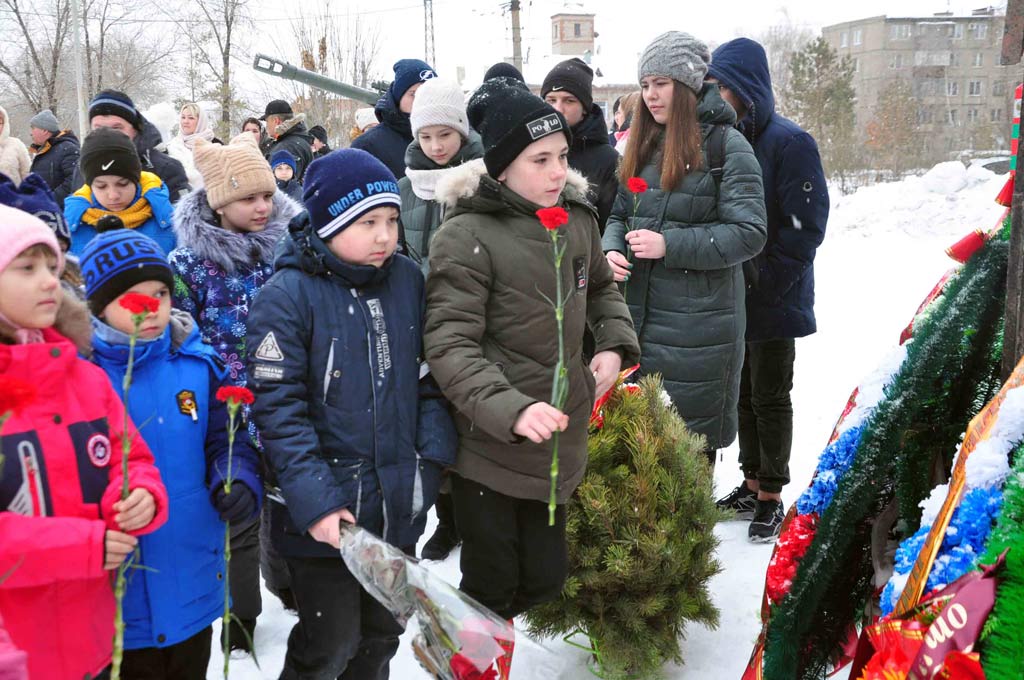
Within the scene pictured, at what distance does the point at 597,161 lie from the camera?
446 cm

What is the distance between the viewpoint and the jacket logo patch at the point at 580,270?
2.62 metres

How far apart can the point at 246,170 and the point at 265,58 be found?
46.1 feet

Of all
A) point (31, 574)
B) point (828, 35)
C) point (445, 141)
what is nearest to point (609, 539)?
point (31, 574)

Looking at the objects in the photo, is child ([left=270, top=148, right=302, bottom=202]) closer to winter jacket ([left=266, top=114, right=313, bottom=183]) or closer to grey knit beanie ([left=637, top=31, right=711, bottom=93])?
winter jacket ([left=266, top=114, right=313, bottom=183])

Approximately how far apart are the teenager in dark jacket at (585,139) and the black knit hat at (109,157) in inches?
83.2

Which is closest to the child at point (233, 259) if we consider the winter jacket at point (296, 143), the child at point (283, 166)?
the child at point (283, 166)

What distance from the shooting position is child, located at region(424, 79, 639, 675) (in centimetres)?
243

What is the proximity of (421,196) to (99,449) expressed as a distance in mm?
2120

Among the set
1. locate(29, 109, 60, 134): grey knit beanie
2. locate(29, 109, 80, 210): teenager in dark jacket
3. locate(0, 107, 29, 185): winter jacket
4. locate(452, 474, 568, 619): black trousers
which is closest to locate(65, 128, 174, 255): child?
locate(452, 474, 568, 619): black trousers

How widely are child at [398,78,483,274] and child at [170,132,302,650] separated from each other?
0.71 meters

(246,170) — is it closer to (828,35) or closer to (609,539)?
(609,539)

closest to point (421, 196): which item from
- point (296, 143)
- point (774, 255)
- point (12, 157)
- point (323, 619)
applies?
point (774, 255)

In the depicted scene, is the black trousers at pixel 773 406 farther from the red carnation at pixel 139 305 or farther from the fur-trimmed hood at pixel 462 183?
the red carnation at pixel 139 305

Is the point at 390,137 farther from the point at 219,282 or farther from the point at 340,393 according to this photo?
the point at 340,393
